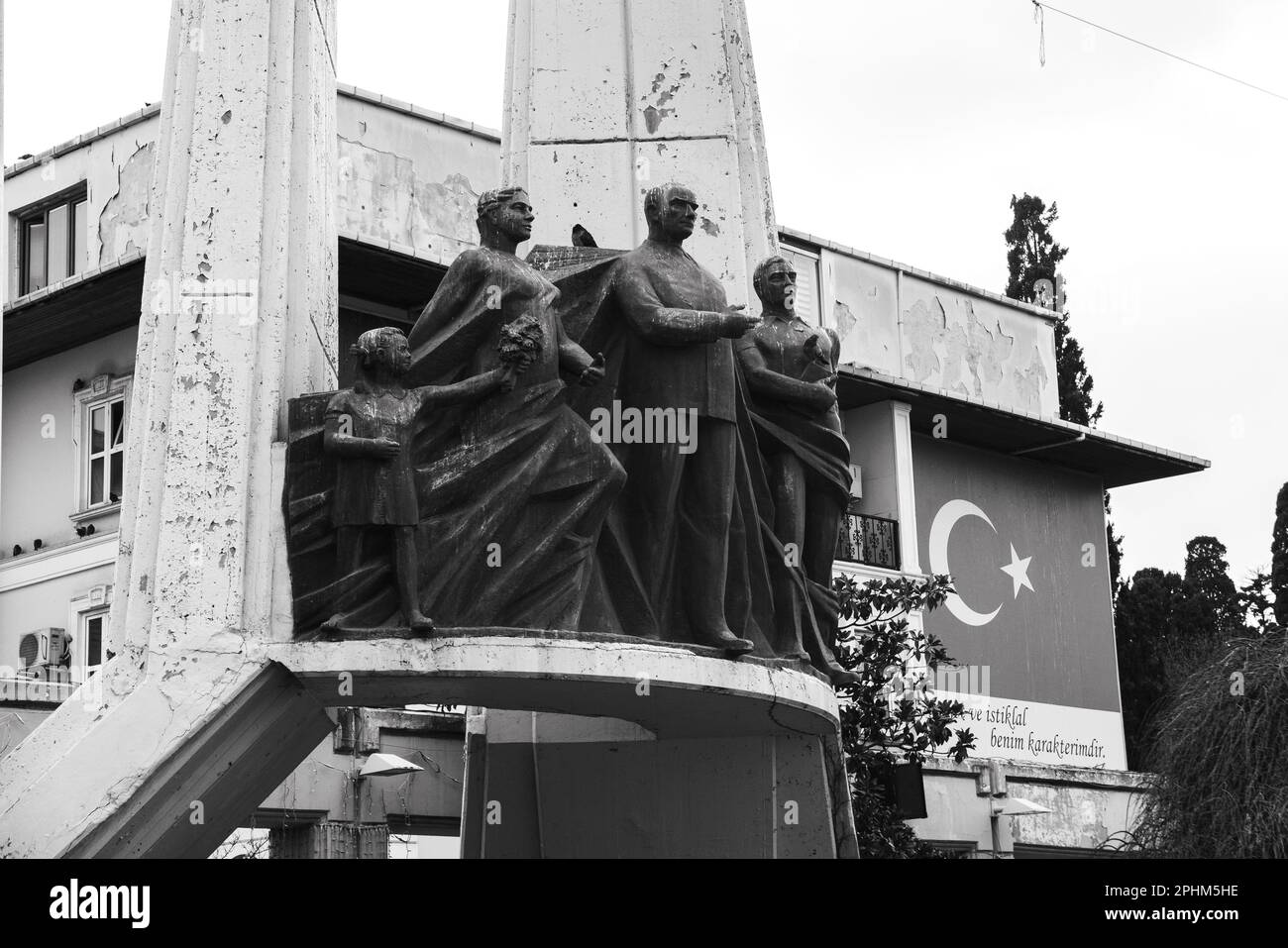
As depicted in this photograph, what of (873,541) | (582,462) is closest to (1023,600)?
(873,541)

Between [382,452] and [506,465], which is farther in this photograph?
[506,465]

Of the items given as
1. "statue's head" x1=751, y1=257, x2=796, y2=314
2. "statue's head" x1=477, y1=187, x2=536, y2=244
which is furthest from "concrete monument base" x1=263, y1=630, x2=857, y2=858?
"statue's head" x1=477, y1=187, x2=536, y2=244

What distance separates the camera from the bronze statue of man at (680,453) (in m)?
12.7

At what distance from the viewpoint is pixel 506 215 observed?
41.6 ft

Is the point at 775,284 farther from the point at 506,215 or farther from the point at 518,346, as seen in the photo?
the point at 518,346

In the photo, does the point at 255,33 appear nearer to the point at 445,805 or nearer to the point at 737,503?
the point at 737,503

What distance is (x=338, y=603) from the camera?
11859 millimetres

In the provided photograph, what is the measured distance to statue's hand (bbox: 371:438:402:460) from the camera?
1184 centimetres

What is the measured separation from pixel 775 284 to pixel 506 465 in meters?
2.47

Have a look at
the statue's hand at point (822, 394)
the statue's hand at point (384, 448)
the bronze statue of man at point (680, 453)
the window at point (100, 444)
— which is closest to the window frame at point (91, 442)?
the window at point (100, 444)

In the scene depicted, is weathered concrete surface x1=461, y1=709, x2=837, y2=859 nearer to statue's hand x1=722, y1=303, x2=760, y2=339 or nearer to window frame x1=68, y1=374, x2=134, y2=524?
statue's hand x1=722, y1=303, x2=760, y2=339

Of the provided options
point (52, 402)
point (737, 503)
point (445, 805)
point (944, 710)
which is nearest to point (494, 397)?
point (737, 503)
